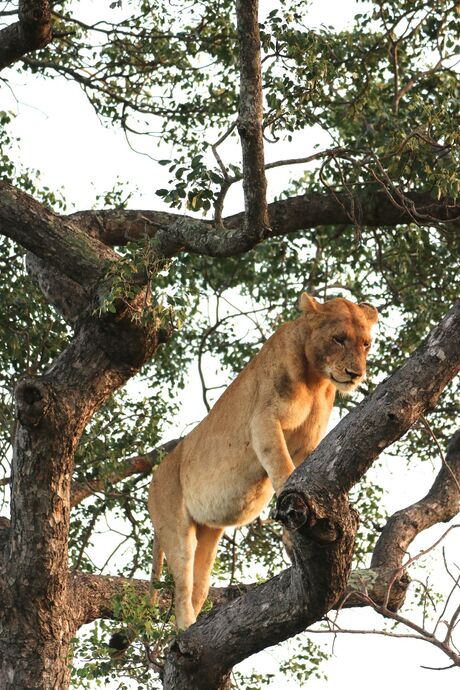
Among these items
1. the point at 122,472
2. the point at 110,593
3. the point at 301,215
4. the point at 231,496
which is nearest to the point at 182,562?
the point at 231,496

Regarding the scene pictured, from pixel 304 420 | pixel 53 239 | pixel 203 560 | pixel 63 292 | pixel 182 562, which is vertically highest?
pixel 53 239

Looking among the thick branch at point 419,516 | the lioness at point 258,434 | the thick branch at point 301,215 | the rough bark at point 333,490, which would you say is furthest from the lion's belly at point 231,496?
the thick branch at point 301,215

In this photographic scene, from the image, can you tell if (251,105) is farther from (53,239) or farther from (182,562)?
(182,562)

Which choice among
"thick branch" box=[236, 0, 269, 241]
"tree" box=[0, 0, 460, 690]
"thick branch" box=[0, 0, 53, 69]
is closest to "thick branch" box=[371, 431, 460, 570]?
"tree" box=[0, 0, 460, 690]

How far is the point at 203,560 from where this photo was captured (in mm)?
7371

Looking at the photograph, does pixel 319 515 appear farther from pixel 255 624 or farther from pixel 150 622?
pixel 150 622

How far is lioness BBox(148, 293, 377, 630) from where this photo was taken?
6.55 metres

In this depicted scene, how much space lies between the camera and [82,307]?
7.52m

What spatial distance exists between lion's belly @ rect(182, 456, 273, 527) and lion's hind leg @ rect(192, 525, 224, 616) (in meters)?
0.28

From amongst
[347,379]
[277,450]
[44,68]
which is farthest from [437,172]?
[44,68]

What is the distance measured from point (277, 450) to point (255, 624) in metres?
1.14

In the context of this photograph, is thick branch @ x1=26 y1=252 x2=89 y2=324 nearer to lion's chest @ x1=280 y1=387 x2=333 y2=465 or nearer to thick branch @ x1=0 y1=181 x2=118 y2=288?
thick branch @ x1=0 y1=181 x2=118 y2=288

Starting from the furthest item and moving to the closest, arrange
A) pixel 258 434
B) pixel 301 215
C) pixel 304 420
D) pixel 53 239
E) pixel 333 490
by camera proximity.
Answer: pixel 301 215 → pixel 53 239 → pixel 304 420 → pixel 258 434 → pixel 333 490

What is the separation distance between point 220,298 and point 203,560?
3205 millimetres
